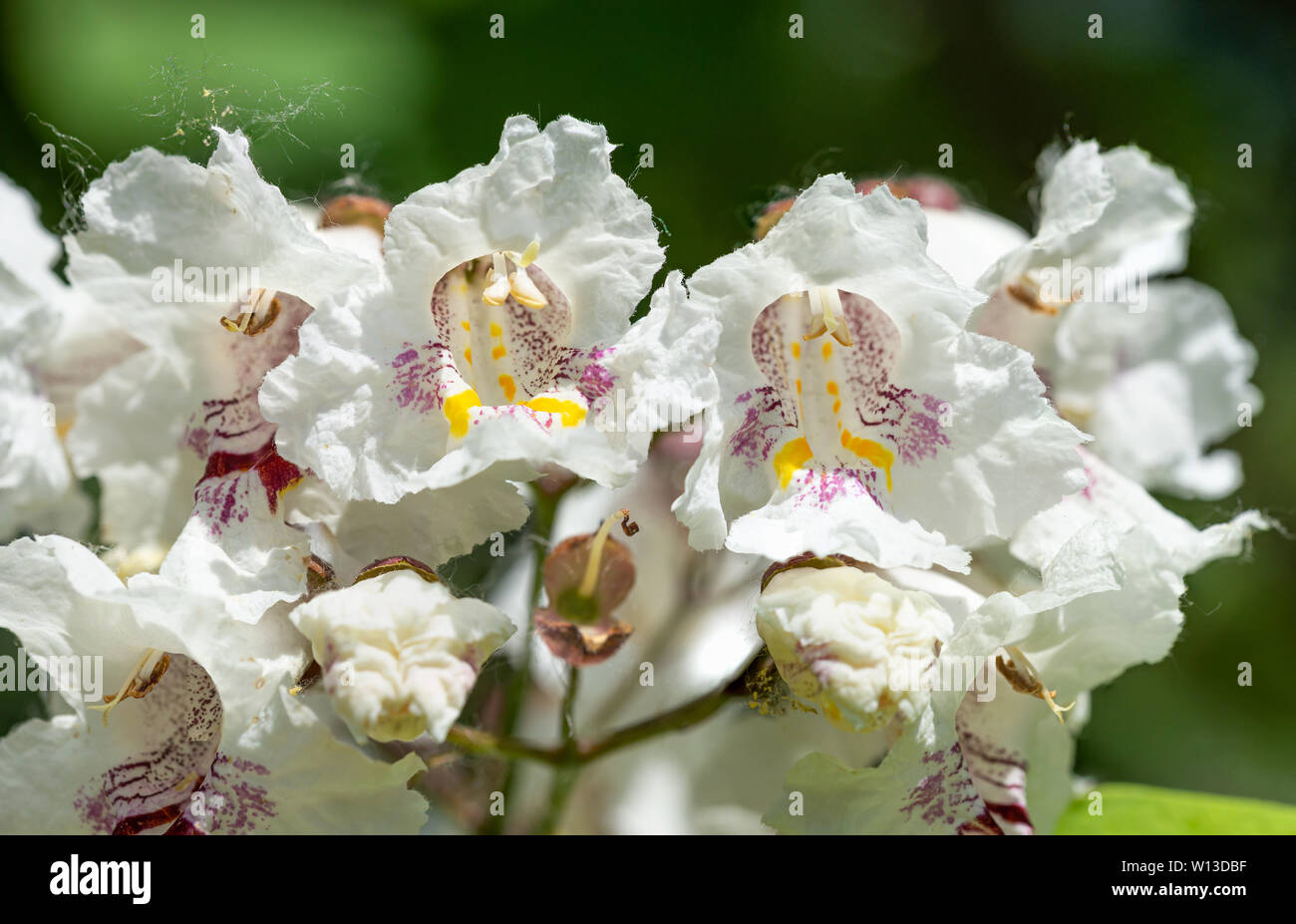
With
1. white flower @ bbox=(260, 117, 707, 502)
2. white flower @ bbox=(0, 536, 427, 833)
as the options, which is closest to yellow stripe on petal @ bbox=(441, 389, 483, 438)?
white flower @ bbox=(260, 117, 707, 502)

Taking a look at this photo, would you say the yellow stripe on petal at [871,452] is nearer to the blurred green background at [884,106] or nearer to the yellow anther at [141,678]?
the blurred green background at [884,106]

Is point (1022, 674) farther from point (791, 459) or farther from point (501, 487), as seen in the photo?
point (501, 487)

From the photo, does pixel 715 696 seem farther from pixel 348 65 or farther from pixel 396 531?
pixel 348 65

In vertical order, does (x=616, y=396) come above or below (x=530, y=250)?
below

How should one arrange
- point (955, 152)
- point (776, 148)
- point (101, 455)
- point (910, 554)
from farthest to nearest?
point (955, 152) → point (776, 148) → point (101, 455) → point (910, 554)

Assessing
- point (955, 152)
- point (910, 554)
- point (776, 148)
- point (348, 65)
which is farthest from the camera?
point (955, 152)

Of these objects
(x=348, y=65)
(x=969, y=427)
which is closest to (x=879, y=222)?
(x=969, y=427)
